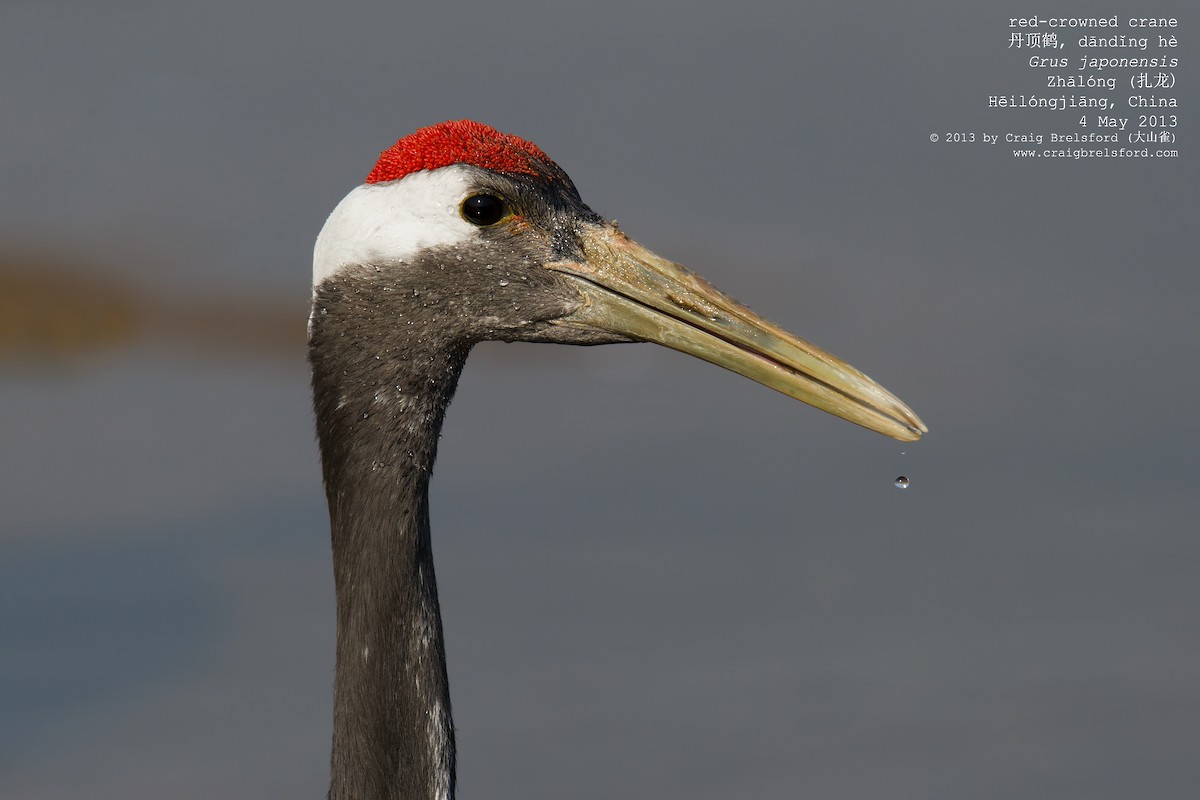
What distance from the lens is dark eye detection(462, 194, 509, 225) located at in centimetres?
566

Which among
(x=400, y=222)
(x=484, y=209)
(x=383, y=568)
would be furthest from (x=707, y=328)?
(x=383, y=568)

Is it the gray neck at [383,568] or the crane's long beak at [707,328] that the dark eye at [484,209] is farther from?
the gray neck at [383,568]

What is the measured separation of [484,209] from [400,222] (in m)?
0.28

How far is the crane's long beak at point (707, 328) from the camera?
5.82 metres

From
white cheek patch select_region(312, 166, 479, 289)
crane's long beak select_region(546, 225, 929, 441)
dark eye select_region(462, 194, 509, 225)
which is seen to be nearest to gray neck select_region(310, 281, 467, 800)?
white cheek patch select_region(312, 166, 479, 289)

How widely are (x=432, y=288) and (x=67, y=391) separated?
7131mm

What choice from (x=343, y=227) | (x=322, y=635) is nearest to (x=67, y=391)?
(x=322, y=635)

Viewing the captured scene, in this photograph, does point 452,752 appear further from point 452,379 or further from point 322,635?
point 322,635

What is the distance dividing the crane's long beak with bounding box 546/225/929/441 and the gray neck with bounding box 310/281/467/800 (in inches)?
22.6

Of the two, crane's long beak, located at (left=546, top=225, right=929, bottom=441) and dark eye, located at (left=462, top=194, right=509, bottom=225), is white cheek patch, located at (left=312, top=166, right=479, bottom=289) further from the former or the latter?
crane's long beak, located at (left=546, top=225, right=929, bottom=441)

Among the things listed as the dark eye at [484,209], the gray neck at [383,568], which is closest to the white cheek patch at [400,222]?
the dark eye at [484,209]

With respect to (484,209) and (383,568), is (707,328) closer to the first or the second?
(484,209)

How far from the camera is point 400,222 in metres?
5.62

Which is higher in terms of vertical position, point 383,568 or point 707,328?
Result: point 707,328
